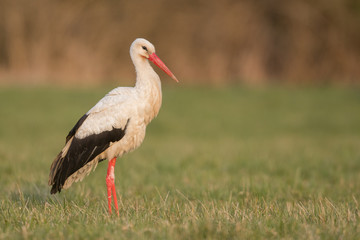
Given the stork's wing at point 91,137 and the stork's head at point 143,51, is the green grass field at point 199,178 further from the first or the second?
the stork's head at point 143,51

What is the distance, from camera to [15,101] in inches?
851

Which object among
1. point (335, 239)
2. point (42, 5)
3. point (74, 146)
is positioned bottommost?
point (335, 239)

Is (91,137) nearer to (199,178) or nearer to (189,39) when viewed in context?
(199,178)

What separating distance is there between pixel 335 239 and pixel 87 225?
1909mm

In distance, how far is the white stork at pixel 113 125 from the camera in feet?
17.0

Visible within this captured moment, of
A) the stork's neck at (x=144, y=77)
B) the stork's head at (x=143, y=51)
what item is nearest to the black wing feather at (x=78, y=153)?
the stork's neck at (x=144, y=77)

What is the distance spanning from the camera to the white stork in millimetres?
5184

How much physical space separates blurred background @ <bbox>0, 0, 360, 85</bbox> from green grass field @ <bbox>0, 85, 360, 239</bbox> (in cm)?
655

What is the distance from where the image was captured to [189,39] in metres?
31.5

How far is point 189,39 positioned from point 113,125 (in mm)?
26861

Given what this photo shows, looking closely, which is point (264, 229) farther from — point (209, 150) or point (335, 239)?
point (209, 150)

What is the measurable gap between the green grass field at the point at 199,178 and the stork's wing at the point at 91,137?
0.94 ft

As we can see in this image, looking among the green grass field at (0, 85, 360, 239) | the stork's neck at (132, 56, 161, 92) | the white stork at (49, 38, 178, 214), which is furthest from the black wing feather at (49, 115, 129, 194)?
the stork's neck at (132, 56, 161, 92)

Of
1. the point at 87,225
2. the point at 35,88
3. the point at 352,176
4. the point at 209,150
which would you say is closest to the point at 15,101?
the point at 35,88
